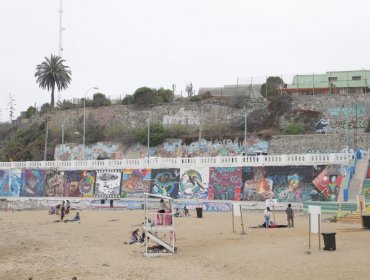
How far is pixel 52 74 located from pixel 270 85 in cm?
3229

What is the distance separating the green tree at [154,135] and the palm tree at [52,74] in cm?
2237

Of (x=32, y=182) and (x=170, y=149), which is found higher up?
(x=170, y=149)

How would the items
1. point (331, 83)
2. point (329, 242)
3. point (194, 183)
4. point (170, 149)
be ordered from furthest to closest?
point (331, 83)
point (170, 149)
point (194, 183)
point (329, 242)

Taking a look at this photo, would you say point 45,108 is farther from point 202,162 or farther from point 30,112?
point 202,162

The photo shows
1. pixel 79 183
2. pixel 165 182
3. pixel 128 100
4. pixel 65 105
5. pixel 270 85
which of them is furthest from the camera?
pixel 65 105

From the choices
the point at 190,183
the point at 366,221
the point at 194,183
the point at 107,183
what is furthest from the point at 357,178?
the point at 107,183

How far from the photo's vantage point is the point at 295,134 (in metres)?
51.8

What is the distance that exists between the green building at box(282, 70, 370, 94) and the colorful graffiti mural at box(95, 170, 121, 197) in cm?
2741

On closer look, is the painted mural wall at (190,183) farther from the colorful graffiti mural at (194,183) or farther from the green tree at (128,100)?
the green tree at (128,100)

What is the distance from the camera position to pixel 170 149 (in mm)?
56844

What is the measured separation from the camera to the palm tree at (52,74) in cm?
7431

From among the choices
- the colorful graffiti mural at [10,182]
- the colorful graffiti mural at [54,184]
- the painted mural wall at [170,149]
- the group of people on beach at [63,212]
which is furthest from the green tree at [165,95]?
the group of people on beach at [63,212]

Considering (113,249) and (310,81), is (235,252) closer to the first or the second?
(113,249)

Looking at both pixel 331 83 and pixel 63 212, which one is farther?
pixel 331 83
